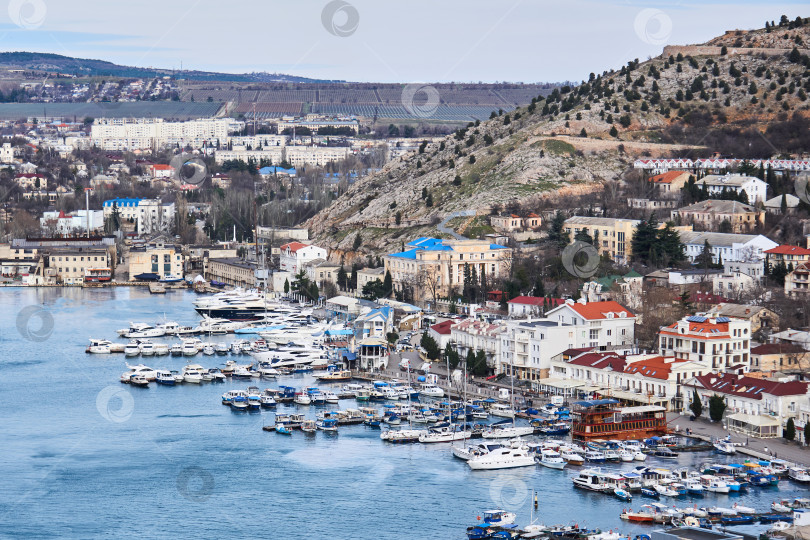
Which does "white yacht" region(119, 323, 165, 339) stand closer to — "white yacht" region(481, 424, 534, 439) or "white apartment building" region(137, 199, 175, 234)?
"white yacht" region(481, 424, 534, 439)

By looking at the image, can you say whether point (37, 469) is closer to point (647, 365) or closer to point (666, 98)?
point (647, 365)

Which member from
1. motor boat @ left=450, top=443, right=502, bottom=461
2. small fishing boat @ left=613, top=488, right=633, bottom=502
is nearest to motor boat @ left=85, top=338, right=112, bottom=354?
motor boat @ left=450, top=443, right=502, bottom=461

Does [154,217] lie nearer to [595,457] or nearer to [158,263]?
[158,263]

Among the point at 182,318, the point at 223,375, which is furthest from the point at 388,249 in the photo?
the point at 223,375

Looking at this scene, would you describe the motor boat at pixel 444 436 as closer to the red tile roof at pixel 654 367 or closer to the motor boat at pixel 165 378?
the red tile roof at pixel 654 367

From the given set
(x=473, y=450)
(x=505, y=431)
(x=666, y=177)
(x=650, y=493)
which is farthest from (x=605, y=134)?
(x=650, y=493)

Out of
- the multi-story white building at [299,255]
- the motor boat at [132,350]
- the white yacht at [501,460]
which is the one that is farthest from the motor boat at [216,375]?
the multi-story white building at [299,255]
